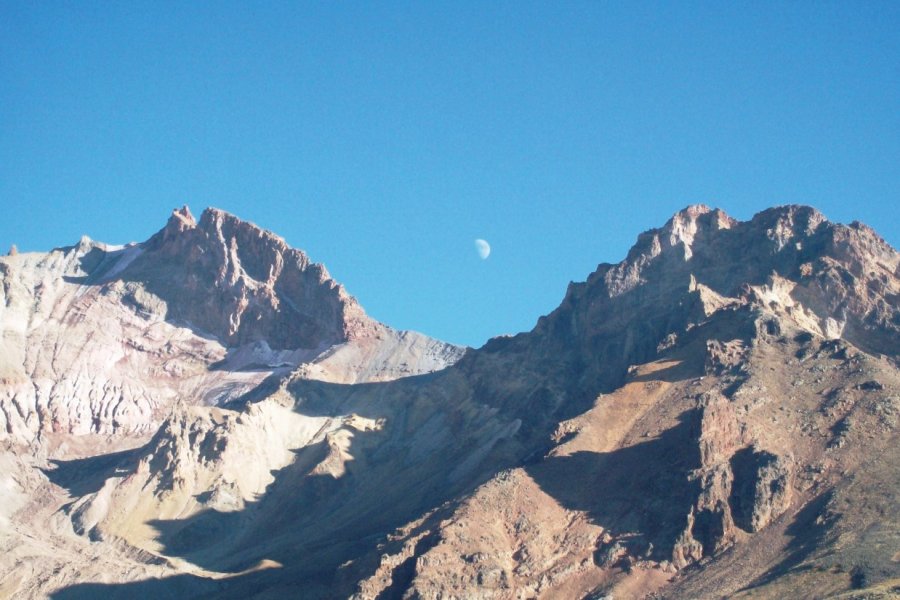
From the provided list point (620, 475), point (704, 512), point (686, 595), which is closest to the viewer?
point (686, 595)

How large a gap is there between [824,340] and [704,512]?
159 feet

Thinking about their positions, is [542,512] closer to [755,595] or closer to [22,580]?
[755,595]

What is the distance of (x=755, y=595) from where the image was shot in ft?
439

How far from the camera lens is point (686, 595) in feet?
461

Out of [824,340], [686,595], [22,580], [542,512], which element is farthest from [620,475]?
[22,580]

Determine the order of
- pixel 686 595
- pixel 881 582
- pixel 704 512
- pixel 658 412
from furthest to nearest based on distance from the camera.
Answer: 1. pixel 658 412
2. pixel 704 512
3. pixel 686 595
4. pixel 881 582

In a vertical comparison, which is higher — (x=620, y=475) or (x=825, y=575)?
(x=620, y=475)

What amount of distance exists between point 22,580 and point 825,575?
108658 millimetres

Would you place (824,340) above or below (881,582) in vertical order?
above

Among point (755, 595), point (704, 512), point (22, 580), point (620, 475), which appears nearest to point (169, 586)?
point (22, 580)

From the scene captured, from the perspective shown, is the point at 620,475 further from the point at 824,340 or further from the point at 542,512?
the point at 824,340

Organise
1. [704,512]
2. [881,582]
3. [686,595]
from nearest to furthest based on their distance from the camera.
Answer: [881,582], [686,595], [704,512]

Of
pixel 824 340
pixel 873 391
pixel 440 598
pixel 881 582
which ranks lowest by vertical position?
pixel 881 582

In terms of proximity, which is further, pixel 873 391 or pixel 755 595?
pixel 873 391
